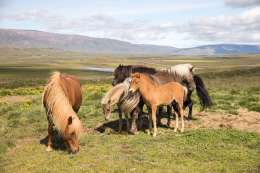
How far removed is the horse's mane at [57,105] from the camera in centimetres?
1101

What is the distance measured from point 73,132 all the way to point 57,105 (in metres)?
1.01

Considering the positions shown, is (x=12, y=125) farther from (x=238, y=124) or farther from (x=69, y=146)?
(x=238, y=124)

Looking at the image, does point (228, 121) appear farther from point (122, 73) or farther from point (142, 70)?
point (122, 73)

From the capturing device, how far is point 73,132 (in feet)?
35.9

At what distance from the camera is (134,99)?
13719mm

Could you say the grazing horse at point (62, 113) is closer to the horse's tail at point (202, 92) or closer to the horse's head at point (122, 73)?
the horse's head at point (122, 73)

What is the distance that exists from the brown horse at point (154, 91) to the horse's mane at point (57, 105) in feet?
8.50

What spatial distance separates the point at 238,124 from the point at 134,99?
15.2 ft

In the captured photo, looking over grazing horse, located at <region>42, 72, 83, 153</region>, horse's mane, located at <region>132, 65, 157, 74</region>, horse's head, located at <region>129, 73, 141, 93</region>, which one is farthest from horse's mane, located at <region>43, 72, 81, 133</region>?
horse's mane, located at <region>132, 65, 157, 74</region>

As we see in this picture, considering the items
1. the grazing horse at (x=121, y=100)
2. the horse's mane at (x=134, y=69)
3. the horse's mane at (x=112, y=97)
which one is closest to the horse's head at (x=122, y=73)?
the horse's mane at (x=134, y=69)

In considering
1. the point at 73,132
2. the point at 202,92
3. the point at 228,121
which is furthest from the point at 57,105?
the point at 228,121

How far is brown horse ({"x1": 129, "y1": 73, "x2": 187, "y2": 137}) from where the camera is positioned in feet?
44.0

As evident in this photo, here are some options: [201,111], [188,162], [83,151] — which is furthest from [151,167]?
[201,111]

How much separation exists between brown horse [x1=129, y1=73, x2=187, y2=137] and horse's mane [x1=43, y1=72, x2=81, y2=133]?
2.59 metres
